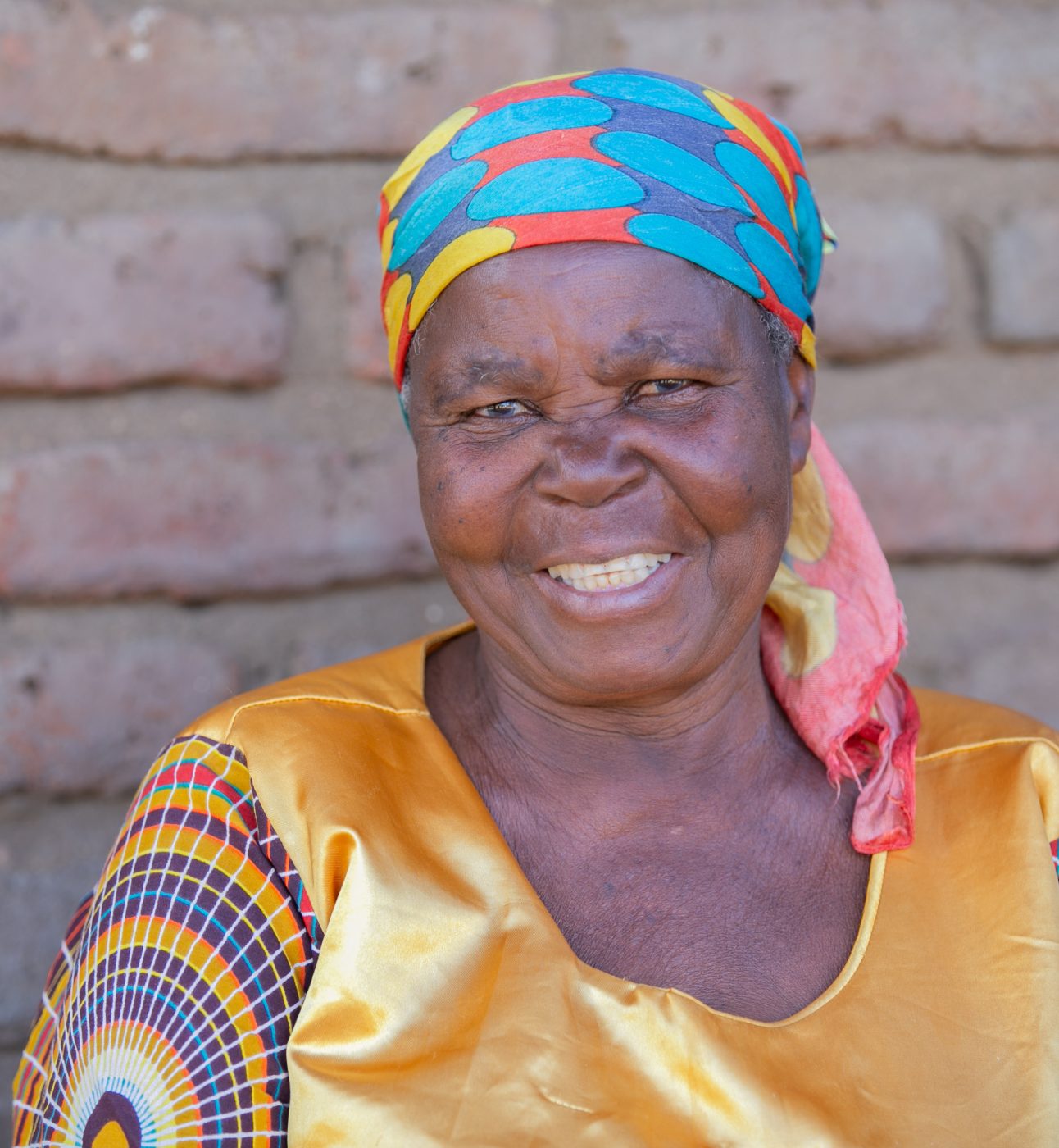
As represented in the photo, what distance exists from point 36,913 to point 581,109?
1258mm

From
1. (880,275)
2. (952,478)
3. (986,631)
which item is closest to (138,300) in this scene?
(880,275)

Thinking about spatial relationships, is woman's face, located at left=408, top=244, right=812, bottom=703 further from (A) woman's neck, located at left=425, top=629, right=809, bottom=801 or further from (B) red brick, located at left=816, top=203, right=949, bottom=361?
(B) red brick, located at left=816, top=203, right=949, bottom=361

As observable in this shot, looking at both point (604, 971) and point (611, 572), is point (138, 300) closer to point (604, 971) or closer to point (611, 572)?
point (611, 572)

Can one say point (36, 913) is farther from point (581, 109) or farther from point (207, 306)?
point (581, 109)

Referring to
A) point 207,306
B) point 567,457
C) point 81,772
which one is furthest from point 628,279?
point 81,772

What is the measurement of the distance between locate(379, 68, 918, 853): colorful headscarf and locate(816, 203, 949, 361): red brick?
10.1 inches

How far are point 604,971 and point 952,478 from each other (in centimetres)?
100

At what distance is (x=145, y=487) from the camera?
179cm

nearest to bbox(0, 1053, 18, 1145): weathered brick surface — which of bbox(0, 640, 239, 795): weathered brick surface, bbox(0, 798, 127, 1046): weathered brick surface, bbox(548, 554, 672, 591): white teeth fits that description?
bbox(0, 798, 127, 1046): weathered brick surface

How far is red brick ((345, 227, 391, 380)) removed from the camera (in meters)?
1.84

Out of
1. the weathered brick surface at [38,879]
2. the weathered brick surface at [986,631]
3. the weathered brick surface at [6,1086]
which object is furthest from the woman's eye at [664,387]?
the weathered brick surface at [6,1086]

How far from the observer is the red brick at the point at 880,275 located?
1953mm

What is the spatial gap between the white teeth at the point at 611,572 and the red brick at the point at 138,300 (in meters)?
0.62

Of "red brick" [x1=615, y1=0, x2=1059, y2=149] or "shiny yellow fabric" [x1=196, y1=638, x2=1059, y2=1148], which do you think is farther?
"red brick" [x1=615, y1=0, x2=1059, y2=149]
